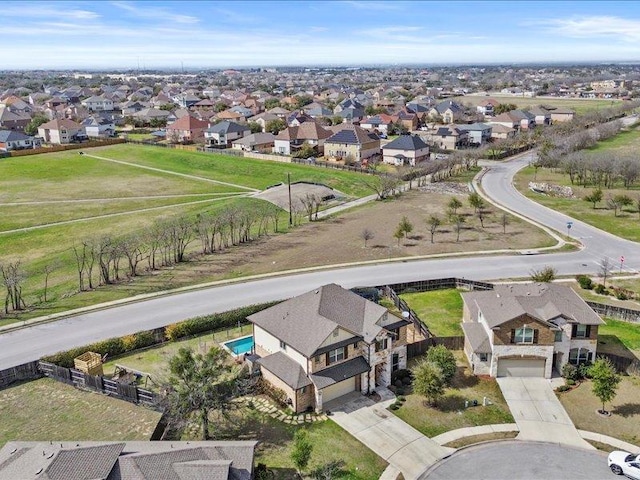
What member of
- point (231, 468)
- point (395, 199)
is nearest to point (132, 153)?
point (395, 199)

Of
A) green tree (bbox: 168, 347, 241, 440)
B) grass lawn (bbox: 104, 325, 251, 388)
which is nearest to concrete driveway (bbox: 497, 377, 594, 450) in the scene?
green tree (bbox: 168, 347, 241, 440)

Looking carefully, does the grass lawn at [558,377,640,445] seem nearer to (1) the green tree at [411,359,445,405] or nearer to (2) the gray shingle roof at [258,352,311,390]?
(1) the green tree at [411,359,445,405]

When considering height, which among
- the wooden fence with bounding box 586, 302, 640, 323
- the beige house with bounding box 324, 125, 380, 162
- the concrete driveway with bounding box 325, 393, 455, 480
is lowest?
the concrete driveway with bounding box 325, 393, 455, 480

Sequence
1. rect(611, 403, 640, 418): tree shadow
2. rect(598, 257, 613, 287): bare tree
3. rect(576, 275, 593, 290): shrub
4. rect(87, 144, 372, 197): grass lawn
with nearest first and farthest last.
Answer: rect(611, 403, 640, 418): tree shadow < rect(576, 275, 593, 290): shrub < rect(598, 257, 613, 287): bare tree < rect(87, 144, 372, 197): grass lawn

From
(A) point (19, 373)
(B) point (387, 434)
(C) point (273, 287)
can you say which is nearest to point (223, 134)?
(C) point (273, 287)

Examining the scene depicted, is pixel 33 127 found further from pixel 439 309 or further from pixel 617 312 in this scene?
pixel 617 312

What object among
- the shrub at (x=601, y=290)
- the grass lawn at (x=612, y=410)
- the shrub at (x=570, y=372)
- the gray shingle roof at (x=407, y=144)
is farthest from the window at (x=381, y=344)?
the gray shingle roof at (x=407, y=144)

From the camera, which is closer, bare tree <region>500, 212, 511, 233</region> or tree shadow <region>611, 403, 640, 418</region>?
tree shadow <region>611, 403, 640, 418</region>
